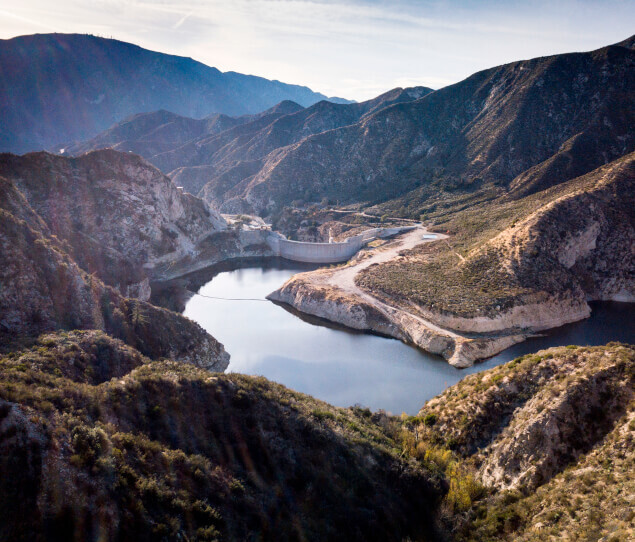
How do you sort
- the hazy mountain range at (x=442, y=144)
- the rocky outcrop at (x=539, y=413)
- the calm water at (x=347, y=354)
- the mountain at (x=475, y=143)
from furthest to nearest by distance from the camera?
1. the hazy mountain range at (x=442, y=144)
2. the mountain at (x=475, y=143)
3. the calm water at (x=347, y=354)
4. the rocky outcrop at (x=539, y=413)

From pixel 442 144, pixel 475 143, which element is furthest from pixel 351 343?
pixel 442 144

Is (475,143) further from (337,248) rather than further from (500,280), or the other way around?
(500,280)

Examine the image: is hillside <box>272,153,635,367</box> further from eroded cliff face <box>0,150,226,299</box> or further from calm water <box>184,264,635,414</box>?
eroded cliff face <box>0,150,226,299</box>

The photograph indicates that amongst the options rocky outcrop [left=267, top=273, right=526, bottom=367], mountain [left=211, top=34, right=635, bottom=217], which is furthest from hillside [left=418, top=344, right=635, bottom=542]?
mountain [left=211, top=34, right=635, bottom=217]

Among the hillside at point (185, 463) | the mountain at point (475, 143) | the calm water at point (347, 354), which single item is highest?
the mountain at point (475, 143)

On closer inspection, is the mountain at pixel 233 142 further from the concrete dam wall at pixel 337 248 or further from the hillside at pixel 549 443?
the hillside at pixel 549 443

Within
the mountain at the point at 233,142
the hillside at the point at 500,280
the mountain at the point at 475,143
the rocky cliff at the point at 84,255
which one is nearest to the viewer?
the rocky cliff at the point at 84,255

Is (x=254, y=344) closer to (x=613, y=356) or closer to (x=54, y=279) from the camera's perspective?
(x=54, y=279)

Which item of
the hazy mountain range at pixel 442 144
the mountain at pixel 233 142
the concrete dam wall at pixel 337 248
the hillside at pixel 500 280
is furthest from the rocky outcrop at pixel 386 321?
the mountain at pixel 233 142
